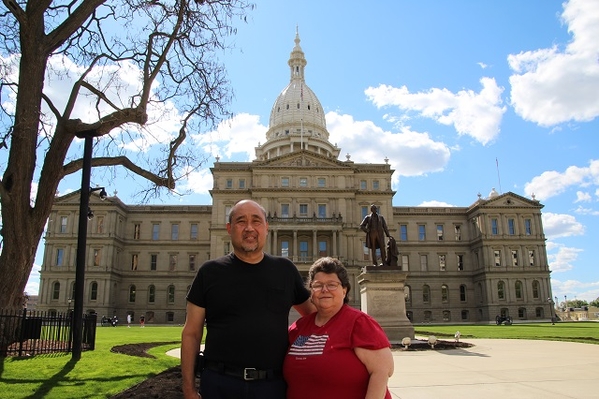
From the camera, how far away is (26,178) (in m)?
13.2

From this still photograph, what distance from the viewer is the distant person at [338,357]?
3.50 meters

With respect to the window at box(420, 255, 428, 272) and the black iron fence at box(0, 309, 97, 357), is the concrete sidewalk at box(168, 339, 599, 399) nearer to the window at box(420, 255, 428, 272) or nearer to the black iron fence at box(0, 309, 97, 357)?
the black iron fence at box(0, 309, 97, 357)

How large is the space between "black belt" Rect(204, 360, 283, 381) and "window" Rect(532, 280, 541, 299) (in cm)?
7620

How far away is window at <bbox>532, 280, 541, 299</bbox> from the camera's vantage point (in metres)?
71.0

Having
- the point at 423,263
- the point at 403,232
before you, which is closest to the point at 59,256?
the point at 403,232

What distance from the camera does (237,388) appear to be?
3.73m

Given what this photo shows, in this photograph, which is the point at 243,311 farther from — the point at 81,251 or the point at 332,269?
the point at 81,251

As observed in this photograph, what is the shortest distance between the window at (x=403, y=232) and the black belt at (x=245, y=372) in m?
72.8

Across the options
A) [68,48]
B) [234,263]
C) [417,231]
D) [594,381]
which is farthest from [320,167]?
[234,263]

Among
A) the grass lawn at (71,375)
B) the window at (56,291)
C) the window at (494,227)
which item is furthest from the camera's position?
the window at (494,227)

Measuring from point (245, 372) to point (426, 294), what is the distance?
72.7 metres

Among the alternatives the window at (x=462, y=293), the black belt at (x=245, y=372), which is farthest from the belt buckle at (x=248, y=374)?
the window at (x=462, y=293)

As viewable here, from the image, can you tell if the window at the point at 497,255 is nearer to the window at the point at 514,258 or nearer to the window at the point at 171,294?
the window at the point at 514,258

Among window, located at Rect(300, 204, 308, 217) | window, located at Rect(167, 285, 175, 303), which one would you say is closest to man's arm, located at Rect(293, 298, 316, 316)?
window, located at Rect(300, 204, 308, 217)
